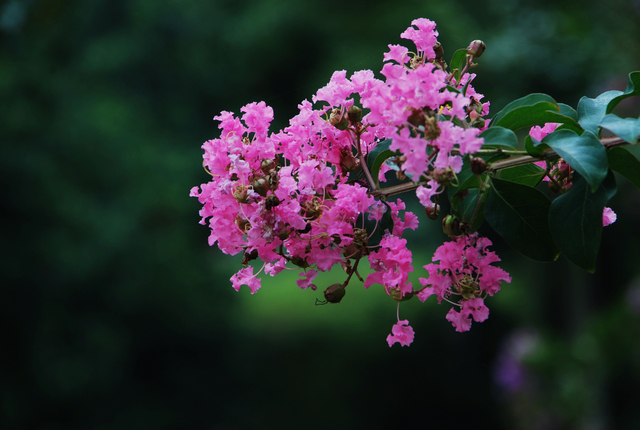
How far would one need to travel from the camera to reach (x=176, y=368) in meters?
3.29

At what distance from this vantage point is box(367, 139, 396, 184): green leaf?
60 cm

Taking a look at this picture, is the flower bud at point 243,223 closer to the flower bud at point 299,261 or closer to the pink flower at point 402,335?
the flower bud at point 299,261

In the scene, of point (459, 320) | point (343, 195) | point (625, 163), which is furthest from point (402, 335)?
point (625, 163)

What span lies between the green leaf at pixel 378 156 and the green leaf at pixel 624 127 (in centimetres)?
20

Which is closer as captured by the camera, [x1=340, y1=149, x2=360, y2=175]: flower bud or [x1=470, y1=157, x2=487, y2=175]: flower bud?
[x1=470, y1=157, x2=487, y2=175]: flower bud

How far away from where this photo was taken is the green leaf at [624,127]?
0.45 metres

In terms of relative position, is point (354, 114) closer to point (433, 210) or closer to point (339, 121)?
point (339, 121)

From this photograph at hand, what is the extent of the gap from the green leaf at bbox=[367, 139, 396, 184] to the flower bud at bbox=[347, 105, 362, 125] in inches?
1.5

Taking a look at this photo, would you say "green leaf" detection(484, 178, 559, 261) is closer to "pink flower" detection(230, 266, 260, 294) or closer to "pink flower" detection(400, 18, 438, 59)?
"pink flower" detection(400, 18, 438, 59)

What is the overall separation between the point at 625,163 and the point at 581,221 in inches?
3.1

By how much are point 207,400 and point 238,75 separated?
2.84 m

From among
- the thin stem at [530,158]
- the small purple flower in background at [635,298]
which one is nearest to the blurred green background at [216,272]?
the small purple flower in background at [635,298]

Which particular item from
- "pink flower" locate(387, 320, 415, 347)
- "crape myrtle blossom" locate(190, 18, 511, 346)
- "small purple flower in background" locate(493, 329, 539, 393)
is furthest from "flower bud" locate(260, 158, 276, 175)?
"small purple flower in background" locate(493, 329, 539, 393)

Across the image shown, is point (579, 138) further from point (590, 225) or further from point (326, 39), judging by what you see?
point (326, 39)
